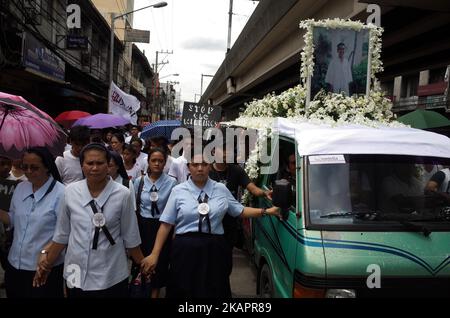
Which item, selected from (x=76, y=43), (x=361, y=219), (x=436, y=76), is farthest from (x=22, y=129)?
(x=436, y=76)

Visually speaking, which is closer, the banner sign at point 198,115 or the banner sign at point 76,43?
the banner sign at point 198,115

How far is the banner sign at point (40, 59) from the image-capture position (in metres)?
11.1

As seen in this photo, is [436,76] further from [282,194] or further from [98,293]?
[98,293]

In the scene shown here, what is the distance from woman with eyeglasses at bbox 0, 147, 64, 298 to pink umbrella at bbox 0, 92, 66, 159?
0.56 metres

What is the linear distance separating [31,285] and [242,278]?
3.25 metres

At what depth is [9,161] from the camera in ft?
15.2

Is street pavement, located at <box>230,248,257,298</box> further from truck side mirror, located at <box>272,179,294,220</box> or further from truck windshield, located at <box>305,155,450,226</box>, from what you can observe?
truck windshield, located at <box>305,155,450,226</box>

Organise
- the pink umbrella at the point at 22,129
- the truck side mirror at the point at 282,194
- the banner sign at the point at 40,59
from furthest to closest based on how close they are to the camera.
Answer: the banner sign at the point at 40,59 → the pink umbrella at the point at 22,129 → the truck side mirror at the point at 282,194

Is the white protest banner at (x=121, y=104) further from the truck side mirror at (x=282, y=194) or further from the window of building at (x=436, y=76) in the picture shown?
the window of building at (x=436, y=76)

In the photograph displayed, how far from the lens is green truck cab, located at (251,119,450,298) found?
3113 mm

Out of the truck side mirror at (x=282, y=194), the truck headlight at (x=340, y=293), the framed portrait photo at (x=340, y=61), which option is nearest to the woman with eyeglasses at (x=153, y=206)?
the truck side mirror at (x=282, y=194)

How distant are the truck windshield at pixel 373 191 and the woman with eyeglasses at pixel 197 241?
796 mm
